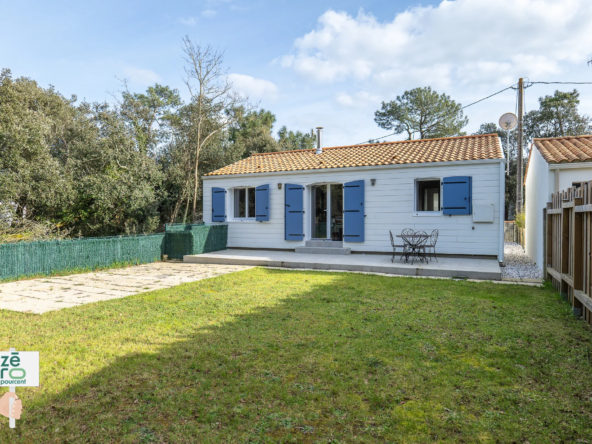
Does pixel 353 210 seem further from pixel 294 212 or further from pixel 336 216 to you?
pixel 294 212

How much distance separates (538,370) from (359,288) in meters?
3.47

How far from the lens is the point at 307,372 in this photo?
294 cm

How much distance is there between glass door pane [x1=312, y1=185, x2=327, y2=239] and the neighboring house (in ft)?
0.11

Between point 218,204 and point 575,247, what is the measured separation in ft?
34.1

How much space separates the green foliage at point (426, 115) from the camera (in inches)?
1131

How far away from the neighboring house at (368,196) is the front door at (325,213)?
33 millimetres

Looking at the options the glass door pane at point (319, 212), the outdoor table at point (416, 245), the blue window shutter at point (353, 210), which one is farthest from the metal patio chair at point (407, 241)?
the glass door pane at point (319, 212)

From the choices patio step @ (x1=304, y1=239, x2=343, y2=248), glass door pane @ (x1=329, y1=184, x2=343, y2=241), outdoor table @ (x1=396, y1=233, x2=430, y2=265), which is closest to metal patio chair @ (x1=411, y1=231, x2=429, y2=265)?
outdoor table @ (x1=396, y1=233, x2=430, y2=265)

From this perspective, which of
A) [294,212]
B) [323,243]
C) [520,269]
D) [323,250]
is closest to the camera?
[520,269]

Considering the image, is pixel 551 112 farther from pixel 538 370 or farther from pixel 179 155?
pixel 538 370

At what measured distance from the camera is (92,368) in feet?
Answer: 9.93

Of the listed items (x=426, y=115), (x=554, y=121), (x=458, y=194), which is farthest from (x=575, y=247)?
(x=554, y=121)

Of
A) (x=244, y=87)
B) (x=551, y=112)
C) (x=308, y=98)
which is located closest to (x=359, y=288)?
(x=244, y=87)

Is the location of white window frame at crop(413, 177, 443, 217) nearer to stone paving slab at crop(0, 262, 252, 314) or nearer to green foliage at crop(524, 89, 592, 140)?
stone paving slab at crop(0, 262, 252, 314)
